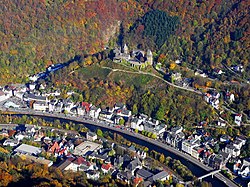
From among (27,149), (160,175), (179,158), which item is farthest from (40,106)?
(160,175)

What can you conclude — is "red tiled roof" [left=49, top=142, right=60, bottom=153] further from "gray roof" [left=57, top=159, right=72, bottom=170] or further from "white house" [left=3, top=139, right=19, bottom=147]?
"white house" [left=3, top=139, right=19, bottom=147]

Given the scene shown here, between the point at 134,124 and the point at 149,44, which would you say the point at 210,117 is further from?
the point at 149,44

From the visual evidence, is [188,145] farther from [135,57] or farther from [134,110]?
[135,57]

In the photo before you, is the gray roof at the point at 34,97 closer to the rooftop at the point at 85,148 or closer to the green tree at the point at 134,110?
the green tree at the point at 134,110

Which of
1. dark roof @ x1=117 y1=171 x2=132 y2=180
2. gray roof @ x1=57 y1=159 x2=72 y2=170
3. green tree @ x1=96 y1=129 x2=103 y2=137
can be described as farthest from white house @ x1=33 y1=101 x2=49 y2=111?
dark roof @ x1=117 y1=171 x2=132 y2=180

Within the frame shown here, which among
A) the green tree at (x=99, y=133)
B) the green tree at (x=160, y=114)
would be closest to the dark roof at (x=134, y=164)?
the green tree at (x=99, y=133)

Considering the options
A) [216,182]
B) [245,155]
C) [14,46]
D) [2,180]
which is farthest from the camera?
[14,46]

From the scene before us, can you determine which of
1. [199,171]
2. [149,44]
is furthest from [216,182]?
[149,44]
